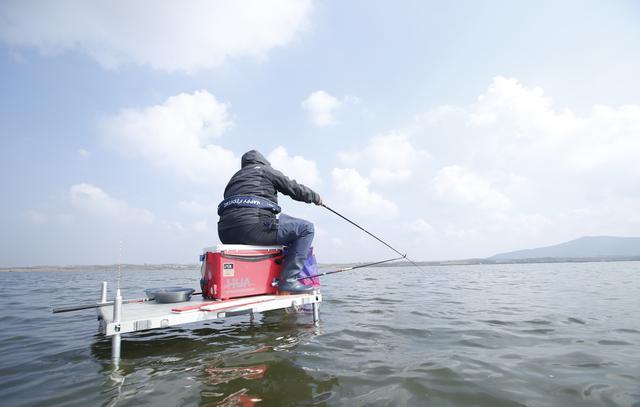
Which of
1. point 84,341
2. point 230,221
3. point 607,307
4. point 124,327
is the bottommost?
point 607,307

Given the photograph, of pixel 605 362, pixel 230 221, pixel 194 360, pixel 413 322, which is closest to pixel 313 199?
pixel 230 221

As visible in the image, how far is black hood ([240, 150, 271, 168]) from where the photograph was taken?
251 inches

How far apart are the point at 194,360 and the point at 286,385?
1.57 meters

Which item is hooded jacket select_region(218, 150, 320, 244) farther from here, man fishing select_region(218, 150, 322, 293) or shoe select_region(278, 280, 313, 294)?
shoe select_region(278, 280, 313, 294)

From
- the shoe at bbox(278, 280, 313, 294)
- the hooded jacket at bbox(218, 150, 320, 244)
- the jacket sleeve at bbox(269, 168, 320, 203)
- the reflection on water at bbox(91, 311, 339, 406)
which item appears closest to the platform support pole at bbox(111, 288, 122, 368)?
the reflection on water at bbox(91, 311, 339, 406)

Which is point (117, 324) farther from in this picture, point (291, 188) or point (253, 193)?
point (291, 188)

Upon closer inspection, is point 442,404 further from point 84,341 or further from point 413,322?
point 84,341

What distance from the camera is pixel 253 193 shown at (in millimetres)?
5875

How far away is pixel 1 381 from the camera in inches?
141

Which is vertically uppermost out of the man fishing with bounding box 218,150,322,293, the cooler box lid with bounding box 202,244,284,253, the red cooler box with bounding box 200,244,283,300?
the man fishing with bounding box 218,150,322,293

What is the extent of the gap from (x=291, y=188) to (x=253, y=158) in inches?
39.2

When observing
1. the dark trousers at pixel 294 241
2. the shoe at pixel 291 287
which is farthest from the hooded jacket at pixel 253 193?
the shoe at pixel 291 287

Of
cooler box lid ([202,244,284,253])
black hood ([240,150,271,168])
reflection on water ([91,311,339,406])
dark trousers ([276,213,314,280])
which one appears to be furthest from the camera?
A: black hood ([240,150,271,168])

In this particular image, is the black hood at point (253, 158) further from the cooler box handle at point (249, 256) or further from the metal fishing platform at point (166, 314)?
the metal fishing platform at point (166, 314)
